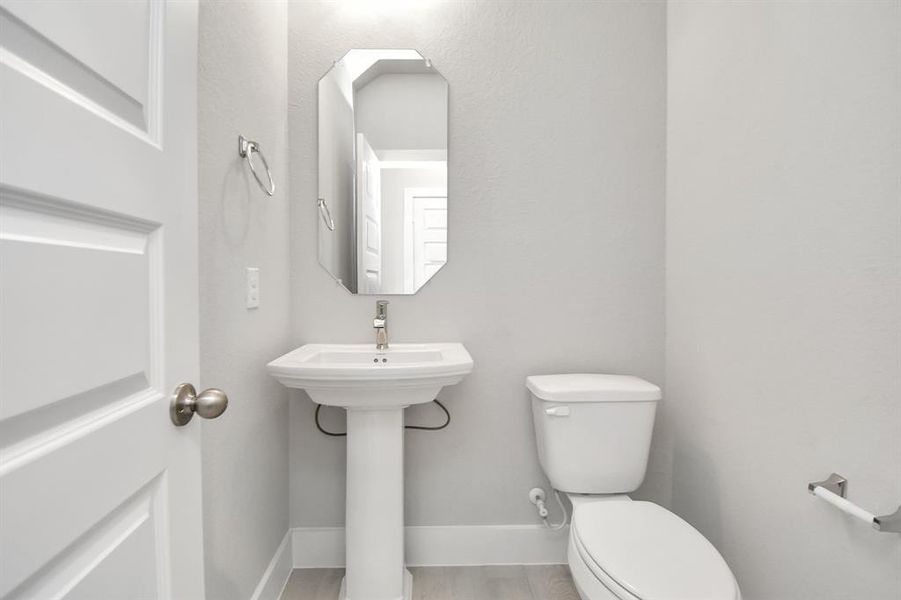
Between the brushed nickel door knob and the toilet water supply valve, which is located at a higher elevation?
the brushed nickel door knob

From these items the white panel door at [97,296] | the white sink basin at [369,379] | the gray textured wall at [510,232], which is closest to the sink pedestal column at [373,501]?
the white sink basin at [369,379]

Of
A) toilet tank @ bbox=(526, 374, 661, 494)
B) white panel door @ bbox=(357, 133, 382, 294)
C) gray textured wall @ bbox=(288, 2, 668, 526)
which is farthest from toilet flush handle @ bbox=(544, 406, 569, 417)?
white panel door @ bbox=(357, 133, 382, 294)

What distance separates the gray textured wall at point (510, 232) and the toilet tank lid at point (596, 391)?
209 mm

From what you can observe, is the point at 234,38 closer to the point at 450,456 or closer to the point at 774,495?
the point at 450,456

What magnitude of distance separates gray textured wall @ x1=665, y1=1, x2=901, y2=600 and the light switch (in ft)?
4.73

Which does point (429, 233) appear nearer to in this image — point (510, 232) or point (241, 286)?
Result: point (510, 232)

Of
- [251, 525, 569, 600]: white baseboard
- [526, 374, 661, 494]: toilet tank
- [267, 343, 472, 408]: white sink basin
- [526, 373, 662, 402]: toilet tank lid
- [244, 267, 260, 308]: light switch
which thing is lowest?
[251, 525, 569, 600]: white baseboard

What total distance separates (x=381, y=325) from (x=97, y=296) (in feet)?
3.77

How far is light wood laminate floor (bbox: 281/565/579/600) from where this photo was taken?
5.20ft

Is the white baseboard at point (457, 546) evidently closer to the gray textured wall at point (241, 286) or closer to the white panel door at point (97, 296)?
the gray textured wall at point (241, 286)

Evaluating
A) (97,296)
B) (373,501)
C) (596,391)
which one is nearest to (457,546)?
(373,501)

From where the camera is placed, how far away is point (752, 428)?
129cm

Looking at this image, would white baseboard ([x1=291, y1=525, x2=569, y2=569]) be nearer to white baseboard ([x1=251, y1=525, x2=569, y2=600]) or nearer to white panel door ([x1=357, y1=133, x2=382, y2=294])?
white baseboard ([x1=251, y1=525, x2=569, y2=600])

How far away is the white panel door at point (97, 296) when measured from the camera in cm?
41
